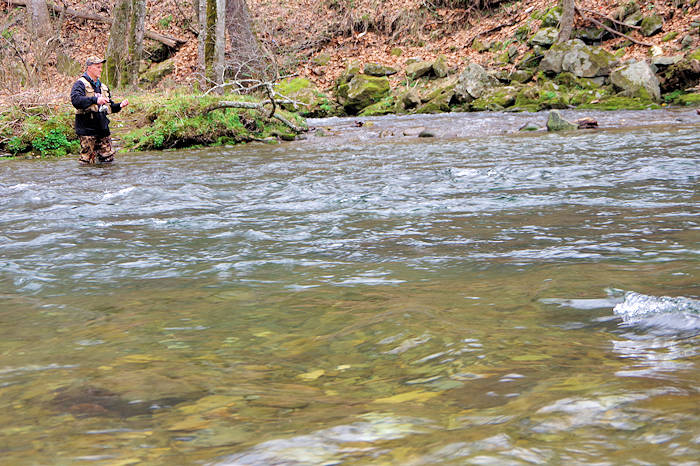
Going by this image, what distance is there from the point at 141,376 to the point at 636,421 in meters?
1.70

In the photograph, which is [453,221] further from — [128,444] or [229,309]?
[128,444]

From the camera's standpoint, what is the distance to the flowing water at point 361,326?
5.89ft

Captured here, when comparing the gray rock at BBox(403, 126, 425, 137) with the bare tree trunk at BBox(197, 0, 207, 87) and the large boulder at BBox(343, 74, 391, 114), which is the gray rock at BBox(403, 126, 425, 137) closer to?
the bare tree trunk at BBox(197, 0, 207, 87)

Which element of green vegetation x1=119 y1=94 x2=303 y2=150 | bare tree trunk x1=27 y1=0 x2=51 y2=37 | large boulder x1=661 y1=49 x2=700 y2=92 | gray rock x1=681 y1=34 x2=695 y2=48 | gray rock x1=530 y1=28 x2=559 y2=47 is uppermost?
bare tree trunk x1=27 y1=0 x2=51 y2=37

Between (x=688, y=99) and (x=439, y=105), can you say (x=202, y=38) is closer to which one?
(x=439, y=105)

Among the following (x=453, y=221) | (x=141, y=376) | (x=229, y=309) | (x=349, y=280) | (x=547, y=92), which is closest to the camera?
(x=141, y=376)

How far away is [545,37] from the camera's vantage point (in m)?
23.3

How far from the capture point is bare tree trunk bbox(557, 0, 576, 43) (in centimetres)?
2228

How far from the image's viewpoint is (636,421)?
1.74 meters

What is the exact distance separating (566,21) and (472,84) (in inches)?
168

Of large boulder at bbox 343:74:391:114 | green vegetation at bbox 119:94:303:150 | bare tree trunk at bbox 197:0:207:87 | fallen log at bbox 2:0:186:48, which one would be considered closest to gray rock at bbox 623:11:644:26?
large boulder at bbox 343:74:391:114

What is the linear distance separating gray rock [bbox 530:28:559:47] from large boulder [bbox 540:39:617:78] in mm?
1112

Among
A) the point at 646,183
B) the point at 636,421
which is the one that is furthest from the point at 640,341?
the point at 646,183

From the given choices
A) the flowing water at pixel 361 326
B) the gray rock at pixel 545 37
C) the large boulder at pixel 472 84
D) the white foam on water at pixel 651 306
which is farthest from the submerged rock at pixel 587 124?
the white foam on water at pixel 651 306
